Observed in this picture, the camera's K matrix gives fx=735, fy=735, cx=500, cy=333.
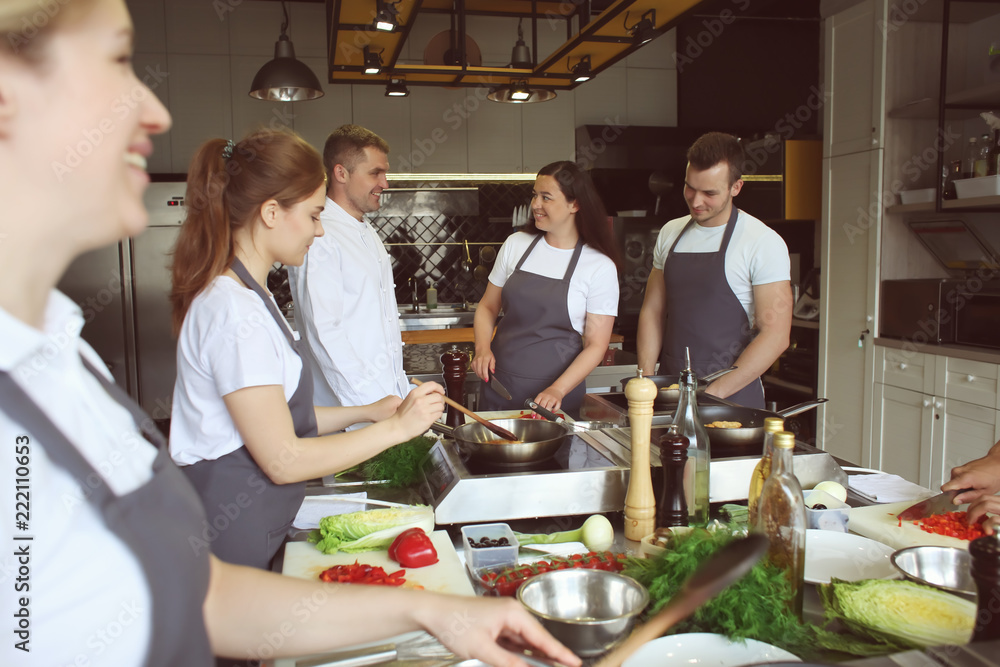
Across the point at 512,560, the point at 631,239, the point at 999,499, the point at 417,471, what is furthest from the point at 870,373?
the point at 512,560

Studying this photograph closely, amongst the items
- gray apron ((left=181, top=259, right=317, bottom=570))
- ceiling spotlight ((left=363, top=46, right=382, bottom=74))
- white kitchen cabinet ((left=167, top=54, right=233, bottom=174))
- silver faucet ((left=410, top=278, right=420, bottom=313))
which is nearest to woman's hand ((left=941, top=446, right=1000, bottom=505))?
gray apron ((left=181, top=259, right=317, bottom=570))

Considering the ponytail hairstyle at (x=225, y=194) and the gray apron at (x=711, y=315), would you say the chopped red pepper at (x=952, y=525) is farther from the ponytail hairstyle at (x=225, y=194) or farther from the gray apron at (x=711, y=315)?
the ponytail hairstyle at (x=225, y=194)

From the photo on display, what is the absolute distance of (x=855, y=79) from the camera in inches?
172

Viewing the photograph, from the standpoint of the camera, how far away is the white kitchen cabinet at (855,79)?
13.6ft

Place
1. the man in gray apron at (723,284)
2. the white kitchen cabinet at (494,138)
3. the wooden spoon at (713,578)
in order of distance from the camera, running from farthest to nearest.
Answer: the white kitchen cabinet at (494,138), the man in gray apron at (723,284), the wooden spoon at (713,578)

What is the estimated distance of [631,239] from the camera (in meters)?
6.12

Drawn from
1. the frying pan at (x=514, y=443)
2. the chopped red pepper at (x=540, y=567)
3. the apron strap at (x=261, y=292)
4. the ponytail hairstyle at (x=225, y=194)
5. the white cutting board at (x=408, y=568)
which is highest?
the ponytail hairstyle at (x=225, y=194)

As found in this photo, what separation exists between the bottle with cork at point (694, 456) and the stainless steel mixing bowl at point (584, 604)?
0.43m

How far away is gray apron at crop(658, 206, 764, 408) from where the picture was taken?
2850 mm

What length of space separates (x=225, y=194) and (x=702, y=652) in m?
1.28

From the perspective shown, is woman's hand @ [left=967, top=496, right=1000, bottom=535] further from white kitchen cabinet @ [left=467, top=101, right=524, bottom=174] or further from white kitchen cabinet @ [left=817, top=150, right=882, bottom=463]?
white kitchen cabinet @ [left=467, top=101, right=524, bottom=174]

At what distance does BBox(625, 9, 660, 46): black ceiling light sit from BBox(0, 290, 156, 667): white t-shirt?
9.28 feet

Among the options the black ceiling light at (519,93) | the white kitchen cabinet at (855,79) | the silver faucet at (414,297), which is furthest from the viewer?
the silver faucet at (414,297)

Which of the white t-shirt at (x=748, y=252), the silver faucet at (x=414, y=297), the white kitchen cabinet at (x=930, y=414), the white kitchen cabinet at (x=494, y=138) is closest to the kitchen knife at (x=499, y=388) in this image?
the white t-shirt at (x=748, y=252)
